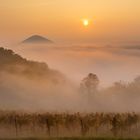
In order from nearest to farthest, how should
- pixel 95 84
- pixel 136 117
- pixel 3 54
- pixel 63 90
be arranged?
pixel 136 117 → pixel 95 84 → pixel 63 90 → pixel 3 54

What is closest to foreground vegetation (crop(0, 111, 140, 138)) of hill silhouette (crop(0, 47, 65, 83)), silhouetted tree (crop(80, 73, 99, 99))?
silhouetted tree (crop(80, 73, 99, 99))

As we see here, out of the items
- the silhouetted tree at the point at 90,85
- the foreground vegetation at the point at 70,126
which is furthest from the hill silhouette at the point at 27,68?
the foreground vegetation at the point at 70,126

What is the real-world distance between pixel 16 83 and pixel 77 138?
104585mm

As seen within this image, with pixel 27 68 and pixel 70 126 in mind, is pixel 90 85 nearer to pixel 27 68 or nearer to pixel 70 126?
pixel 27 68

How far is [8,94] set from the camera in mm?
125625

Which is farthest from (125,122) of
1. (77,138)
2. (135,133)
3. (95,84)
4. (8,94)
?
(8,94)

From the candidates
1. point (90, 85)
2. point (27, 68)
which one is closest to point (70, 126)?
point (90, 85)

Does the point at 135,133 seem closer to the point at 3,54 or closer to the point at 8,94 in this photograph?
the point at 8,94

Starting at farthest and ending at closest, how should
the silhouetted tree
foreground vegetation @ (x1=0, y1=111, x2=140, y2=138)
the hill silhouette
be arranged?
the hill silhouette
the silhouetted tree
foreground vegetation @ (x1=0, y1=111, x2=140, y2=138)

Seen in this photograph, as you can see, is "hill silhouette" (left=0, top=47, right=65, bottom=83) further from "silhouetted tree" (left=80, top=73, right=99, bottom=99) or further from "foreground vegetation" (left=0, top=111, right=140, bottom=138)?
"foreground vegetation" (left=0, top=111, right=140, bottom=138)

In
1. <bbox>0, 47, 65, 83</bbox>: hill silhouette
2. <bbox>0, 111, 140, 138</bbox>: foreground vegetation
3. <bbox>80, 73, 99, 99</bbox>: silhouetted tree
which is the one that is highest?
<bbox>0, 47, 65, 83</bbox>: hill silhouette

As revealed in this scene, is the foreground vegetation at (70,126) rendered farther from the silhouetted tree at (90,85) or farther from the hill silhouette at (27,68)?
the hill silhouette at (27,68)

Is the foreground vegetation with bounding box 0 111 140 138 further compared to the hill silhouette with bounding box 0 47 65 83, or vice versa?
the hill silhouette with bounding box 0 47 65 83


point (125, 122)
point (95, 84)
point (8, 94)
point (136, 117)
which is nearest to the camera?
point (125, 122)
